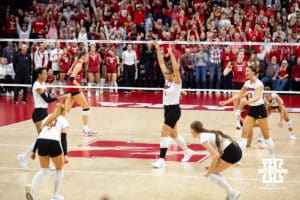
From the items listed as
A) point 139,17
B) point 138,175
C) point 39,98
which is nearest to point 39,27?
point 139,17

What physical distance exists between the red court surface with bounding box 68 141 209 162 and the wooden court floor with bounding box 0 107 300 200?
324 mm

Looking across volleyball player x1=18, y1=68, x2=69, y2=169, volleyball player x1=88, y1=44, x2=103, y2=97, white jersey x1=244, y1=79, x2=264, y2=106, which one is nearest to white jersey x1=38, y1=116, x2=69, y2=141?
volleyball player x1=18, y1=68, x2=69, y2=169

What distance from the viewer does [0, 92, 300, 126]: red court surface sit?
57.5 ft

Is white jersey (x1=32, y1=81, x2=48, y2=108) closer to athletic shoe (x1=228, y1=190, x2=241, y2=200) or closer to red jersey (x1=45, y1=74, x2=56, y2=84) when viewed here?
athletic shoe (x1=228, y1=190, x2=241, y2=200)

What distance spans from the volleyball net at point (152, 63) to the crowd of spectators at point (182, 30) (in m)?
0.04

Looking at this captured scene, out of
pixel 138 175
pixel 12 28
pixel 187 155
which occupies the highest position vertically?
pixel 12 28

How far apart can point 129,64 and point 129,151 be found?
31.3 ft

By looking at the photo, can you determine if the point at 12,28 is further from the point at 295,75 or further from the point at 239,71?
the point at 239,71

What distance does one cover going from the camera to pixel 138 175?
1034cm

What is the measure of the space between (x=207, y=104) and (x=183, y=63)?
243 cm

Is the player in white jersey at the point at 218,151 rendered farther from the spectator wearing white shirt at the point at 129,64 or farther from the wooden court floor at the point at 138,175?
the spectator wearing white shirt at the point at 129,64

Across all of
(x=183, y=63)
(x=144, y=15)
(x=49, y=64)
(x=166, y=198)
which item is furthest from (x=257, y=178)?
(x=144, y=15)

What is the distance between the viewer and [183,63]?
70.8 feet

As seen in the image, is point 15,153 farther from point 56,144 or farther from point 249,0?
point 249,0
